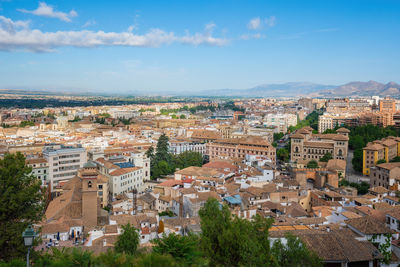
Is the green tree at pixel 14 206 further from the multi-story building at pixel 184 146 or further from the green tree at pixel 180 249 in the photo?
the multi-story building at pixel 184 146

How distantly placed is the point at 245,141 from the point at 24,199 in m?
27.5

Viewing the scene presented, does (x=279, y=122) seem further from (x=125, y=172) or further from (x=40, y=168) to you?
(x=40, y=168)

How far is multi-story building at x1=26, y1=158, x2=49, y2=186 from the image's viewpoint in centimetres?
2404

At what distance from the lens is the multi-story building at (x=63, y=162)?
82.6 feet

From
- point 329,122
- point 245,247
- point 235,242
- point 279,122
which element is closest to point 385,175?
point 235,242

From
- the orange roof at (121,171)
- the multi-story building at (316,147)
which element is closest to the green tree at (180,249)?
the orange roof at (121,171)

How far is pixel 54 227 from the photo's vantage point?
14.4 m

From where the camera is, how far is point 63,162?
25.9 meters

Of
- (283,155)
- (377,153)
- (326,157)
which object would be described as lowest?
(283,155)

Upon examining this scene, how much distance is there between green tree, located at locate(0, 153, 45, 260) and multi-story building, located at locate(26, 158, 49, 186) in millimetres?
15071

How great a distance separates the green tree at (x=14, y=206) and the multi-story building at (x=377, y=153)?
2782cm

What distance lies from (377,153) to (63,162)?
84.0 ft

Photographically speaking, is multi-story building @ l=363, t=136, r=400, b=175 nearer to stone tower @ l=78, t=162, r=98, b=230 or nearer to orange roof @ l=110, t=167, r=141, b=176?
orange roof @ l=110, t=167, r=141, b=176

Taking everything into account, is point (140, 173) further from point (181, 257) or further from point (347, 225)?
point (181, 257)
